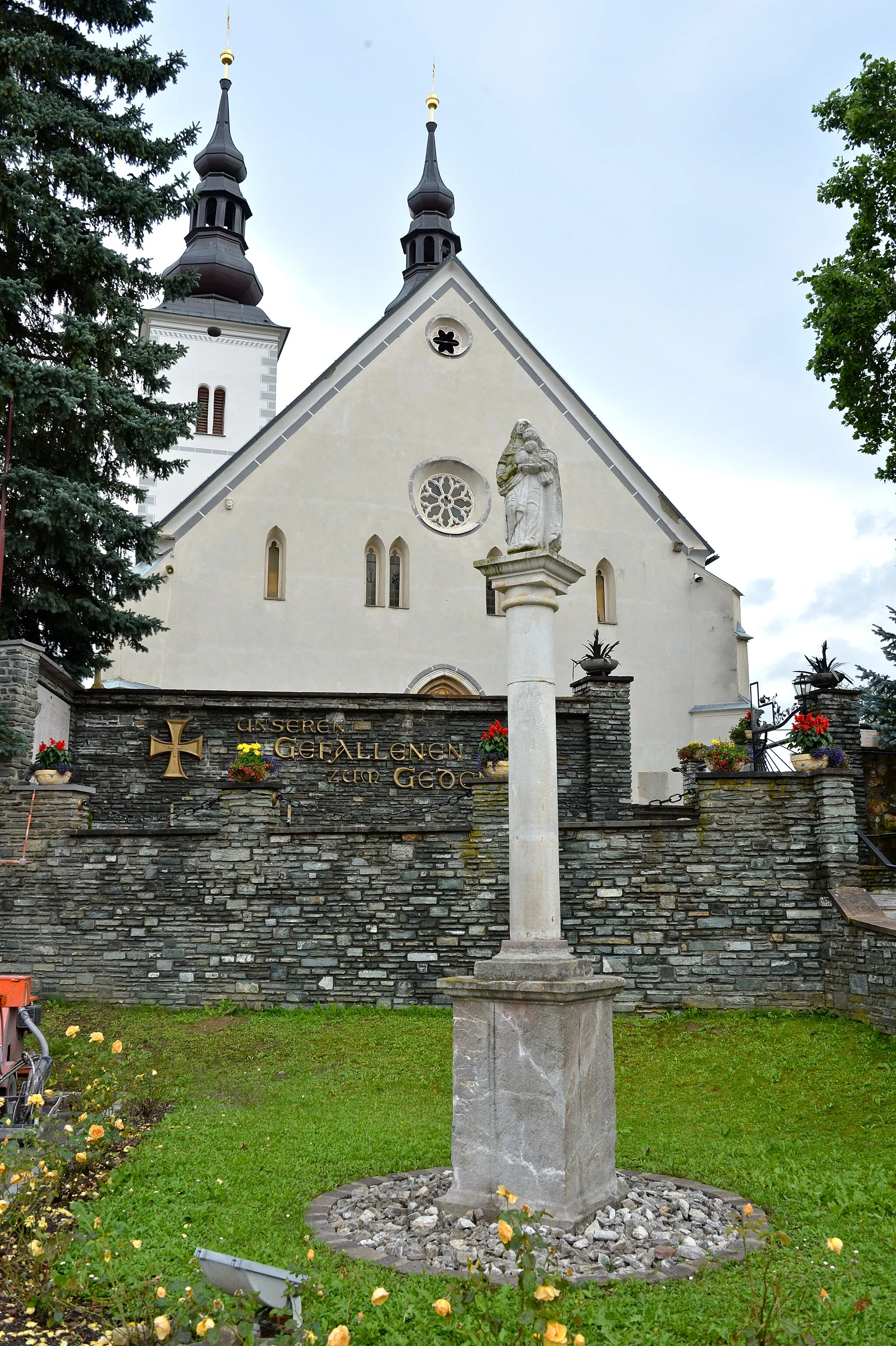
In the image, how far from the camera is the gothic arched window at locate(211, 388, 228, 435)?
115 ft

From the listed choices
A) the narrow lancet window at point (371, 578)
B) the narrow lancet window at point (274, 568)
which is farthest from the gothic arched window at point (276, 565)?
the narrow lancet window at point (371, 578)

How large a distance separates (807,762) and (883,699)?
775 cm

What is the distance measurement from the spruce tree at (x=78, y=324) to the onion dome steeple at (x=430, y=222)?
774 inches

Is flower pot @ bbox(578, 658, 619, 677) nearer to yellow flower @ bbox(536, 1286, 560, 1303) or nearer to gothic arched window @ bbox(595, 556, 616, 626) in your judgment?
gothic arched window @ bbox(595, 556, 616, 626)

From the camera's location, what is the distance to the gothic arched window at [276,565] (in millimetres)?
21547

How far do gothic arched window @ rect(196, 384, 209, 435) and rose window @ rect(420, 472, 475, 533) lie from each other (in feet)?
46.1

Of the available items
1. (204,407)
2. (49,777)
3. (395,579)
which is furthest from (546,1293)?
(204,407)

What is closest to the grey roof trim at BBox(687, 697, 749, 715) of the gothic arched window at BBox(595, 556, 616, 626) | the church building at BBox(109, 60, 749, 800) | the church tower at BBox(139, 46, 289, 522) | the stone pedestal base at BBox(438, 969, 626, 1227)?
the church building at BBox(109, 60, 749, 800)

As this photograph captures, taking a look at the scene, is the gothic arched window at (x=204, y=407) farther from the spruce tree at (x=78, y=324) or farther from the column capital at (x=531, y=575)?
the column capital at (x=531, y=575)

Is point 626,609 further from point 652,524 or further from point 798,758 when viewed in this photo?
point 798,758

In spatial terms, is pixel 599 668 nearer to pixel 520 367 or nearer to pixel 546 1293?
pixel 520 367

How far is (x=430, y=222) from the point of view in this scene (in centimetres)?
3528

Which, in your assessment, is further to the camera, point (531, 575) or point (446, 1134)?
point (446, 1134)

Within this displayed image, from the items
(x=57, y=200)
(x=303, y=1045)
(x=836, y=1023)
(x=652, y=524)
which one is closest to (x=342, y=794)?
(x=303, y=1045)
